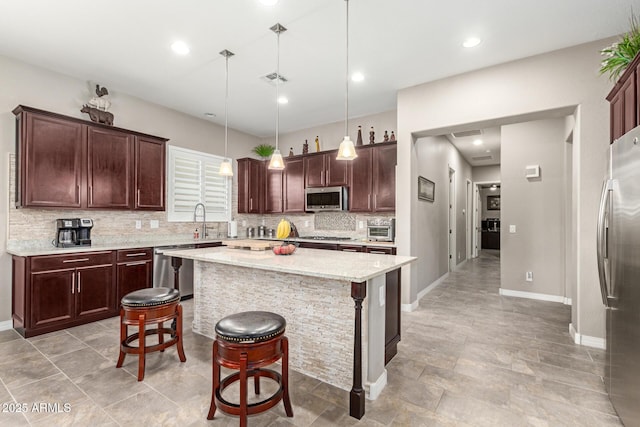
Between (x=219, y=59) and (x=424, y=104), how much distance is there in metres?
2.62

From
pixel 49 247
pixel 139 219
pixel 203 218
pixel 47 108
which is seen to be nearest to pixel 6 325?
pixel 49 247

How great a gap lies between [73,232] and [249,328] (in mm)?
3334

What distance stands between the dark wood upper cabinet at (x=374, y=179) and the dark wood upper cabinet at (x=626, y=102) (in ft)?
8.18

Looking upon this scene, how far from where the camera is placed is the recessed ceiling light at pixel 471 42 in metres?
2.98

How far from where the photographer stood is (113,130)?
3.98 meters

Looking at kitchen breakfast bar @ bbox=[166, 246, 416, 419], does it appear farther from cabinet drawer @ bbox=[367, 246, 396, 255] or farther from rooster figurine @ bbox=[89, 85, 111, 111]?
rooster figurine @ bbox=[89, 85, 111, 111]

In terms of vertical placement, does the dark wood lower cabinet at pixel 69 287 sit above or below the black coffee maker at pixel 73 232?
below

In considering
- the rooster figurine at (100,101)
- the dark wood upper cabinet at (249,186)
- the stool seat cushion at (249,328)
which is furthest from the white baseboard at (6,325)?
the dark wood upper cabinet at (249,186)

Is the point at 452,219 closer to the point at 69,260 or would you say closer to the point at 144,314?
the point at 144,314

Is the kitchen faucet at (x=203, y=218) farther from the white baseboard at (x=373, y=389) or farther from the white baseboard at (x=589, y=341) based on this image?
the white baseboard at (x=589, y=341)

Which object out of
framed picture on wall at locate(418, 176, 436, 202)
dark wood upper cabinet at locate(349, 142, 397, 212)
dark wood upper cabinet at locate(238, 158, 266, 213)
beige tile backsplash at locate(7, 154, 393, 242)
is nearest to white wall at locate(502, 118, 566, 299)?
framed picture on wall at locate(418, 176, 436, 202)

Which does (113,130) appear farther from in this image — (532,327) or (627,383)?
(532,327)

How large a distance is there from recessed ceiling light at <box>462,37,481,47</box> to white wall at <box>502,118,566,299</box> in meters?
2.52

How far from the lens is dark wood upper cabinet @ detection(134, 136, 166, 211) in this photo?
4.28 meters
